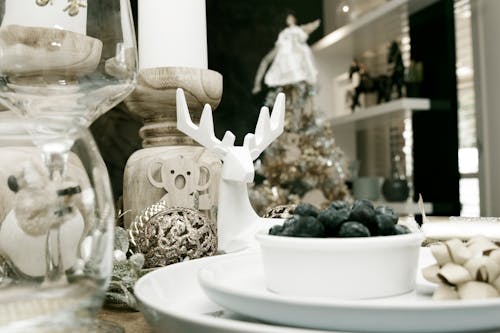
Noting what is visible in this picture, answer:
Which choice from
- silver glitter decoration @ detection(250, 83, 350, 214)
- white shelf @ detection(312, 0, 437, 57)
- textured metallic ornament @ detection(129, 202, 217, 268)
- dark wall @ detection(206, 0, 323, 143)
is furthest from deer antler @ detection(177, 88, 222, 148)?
white shelf @ detection(312, 0, 437, 57)

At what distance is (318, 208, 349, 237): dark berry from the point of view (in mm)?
353

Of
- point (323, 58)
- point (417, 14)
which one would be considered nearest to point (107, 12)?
point (417, 14)

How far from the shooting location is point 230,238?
56cm

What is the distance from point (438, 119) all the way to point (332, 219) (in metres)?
2.44

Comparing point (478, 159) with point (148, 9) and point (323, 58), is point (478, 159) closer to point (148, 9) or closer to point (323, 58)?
point (323, 58)

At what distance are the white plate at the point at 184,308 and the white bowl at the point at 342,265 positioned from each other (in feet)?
0.15

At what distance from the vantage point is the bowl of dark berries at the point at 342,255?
33 centimetres

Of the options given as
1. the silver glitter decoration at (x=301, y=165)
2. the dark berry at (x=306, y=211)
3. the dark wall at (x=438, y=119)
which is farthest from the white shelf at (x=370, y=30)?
the dark berry at (x=306, y=211)

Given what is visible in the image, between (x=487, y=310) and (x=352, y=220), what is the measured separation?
119mm

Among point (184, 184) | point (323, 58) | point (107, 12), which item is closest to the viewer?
point (107, 12)

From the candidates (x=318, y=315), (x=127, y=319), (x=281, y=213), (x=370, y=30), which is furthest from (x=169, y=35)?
(x=370, y=30)

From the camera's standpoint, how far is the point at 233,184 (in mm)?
592

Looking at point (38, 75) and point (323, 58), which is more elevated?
point (323, 58)

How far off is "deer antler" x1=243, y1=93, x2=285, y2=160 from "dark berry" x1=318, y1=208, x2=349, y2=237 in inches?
11.0
